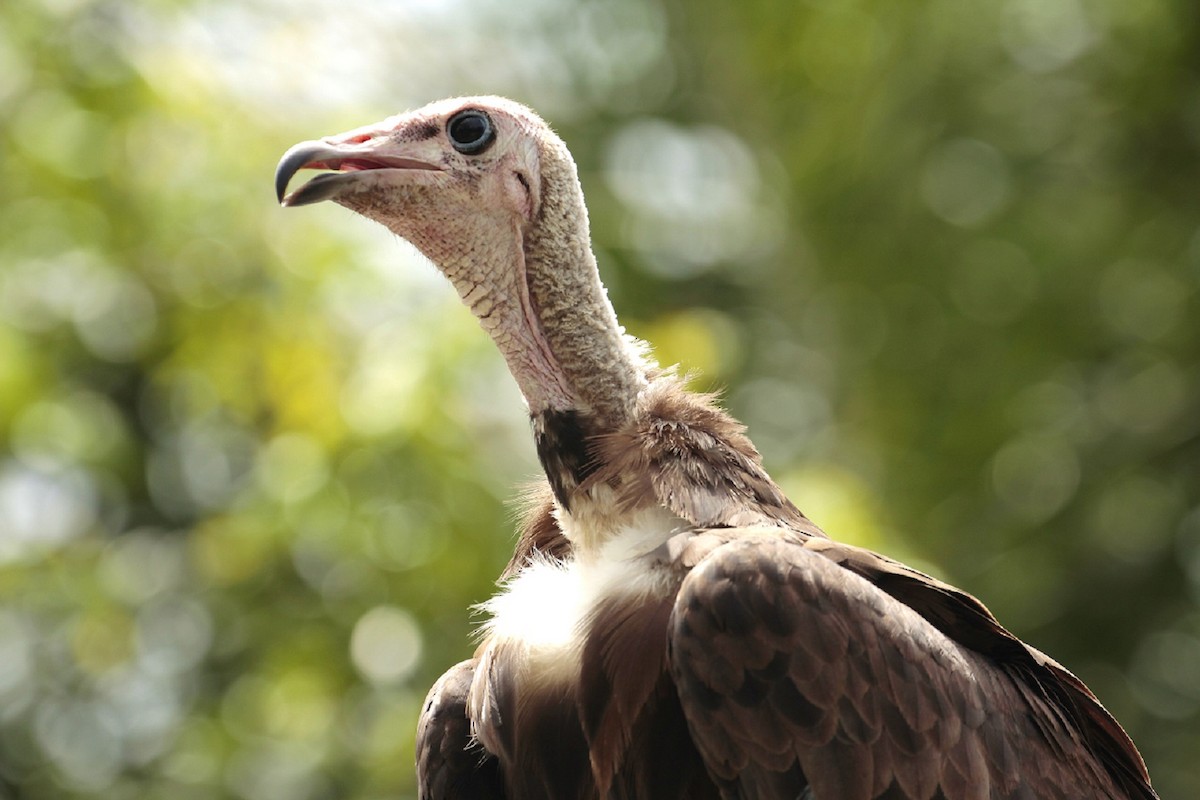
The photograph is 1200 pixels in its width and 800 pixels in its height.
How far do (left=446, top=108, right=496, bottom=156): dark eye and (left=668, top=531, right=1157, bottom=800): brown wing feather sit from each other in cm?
123

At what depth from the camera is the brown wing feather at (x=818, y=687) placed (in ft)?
11.3

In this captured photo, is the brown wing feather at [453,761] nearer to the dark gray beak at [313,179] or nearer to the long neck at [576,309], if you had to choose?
the long neck at [576,309]

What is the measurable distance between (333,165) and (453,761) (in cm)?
160

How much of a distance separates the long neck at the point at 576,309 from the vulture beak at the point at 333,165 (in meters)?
0.34

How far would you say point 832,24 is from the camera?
43.2 ft

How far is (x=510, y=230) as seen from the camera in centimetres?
412

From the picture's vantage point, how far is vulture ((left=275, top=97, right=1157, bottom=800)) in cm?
346

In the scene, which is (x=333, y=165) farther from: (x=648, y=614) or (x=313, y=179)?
(x=648, y=614)

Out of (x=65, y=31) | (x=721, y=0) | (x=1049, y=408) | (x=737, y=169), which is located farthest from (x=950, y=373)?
(x=65, y=31)

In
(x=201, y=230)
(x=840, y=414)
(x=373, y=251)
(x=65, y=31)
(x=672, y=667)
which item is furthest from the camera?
(x=840, y=414)

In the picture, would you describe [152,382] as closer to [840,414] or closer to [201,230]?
[201,230]

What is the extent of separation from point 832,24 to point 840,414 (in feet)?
11.4

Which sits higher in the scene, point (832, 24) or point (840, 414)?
point (832, 24)

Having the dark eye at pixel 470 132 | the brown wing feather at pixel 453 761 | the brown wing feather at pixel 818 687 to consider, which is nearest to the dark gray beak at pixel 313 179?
the dark eye at pixel 470 132
